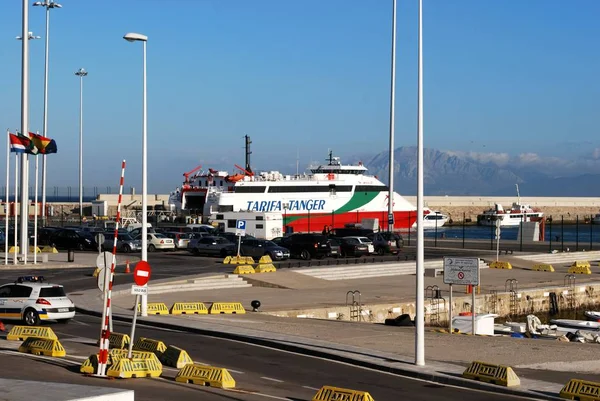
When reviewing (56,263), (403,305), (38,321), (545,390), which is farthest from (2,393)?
(56,263)

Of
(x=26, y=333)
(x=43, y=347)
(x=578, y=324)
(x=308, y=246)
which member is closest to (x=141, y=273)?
(x=43, y=347)

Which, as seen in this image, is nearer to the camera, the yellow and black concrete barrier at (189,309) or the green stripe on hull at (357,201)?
the yellow and black concrete barrier at (189,309)

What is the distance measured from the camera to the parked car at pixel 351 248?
54.8 metres

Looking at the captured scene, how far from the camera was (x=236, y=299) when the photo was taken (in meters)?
34.2

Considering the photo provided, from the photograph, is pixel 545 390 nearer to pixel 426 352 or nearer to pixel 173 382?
pixel 426 352

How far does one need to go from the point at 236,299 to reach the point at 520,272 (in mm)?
20905

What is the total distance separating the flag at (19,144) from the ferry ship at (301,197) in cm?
4398

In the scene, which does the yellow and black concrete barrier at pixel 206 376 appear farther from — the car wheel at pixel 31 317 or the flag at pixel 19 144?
the flag at pixel 19 144

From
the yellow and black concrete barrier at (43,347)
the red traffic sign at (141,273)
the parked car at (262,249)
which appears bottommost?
the yellow and black concrete barrier at (43,347)

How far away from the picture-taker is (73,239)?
191 feet

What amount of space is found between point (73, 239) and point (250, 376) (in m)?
42.5

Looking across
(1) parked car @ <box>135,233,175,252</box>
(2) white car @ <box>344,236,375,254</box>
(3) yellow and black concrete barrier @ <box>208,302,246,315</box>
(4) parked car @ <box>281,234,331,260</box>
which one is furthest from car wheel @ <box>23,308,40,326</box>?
(2) white car @ <box>344,236,375,254</box>

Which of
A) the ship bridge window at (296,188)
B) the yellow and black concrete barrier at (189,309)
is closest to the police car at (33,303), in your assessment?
the yellow and black concrete barrier at (189,309)

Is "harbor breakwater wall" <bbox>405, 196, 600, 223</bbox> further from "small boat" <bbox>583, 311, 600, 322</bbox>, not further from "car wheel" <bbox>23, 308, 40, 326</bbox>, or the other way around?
"car wheel" <bbox>23, 308, 40, 326</bbox>
